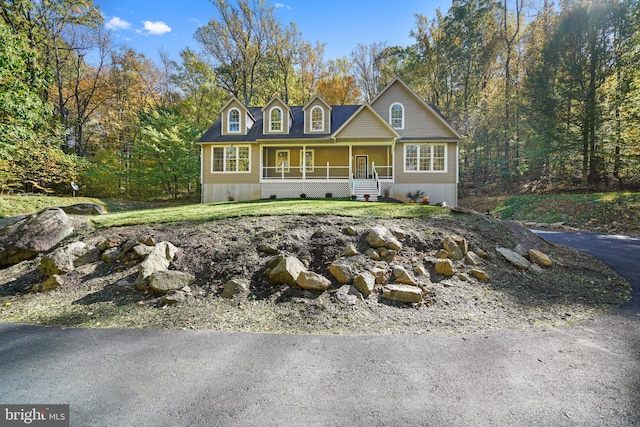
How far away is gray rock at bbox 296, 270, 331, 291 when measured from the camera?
4.43 m

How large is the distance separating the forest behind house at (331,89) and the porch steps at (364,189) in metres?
11.8

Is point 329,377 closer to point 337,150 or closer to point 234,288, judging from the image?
point 234,288

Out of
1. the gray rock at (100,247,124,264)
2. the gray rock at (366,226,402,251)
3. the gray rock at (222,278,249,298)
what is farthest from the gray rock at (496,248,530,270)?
the gray rock at (100,247,124,264)

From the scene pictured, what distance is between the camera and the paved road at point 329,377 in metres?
2.16

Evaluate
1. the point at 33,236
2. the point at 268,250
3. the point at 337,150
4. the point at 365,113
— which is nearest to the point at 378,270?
the point at 268,250

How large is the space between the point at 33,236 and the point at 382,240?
800 cm

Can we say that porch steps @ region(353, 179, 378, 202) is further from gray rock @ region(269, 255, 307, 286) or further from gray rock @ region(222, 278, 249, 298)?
gray rock @ region(222, 278, 249, 298)

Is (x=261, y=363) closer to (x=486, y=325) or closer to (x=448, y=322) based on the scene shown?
(x=448, y=322)

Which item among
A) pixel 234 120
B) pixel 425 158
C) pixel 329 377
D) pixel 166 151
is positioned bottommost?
pixel 329 377

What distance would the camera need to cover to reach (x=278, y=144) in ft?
55.4

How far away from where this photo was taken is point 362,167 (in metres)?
18.5

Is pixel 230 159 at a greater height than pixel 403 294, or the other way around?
pixel 230 159

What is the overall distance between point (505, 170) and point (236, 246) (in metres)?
24.7

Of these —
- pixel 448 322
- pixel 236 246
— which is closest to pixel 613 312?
pixel 448 322
